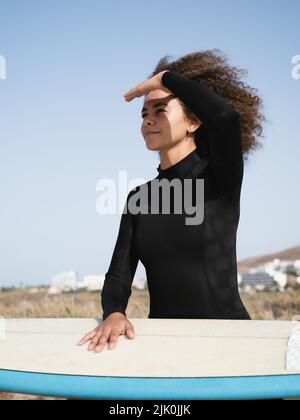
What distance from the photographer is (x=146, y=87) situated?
210 centimetres

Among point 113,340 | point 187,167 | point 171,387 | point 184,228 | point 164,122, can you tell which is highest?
point 164,122

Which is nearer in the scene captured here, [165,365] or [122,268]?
[165,365]

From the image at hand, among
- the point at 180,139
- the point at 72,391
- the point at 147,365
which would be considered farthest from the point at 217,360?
the point at 180,139

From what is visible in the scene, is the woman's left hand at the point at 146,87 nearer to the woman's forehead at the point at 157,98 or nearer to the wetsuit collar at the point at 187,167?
the woman's forehead at the point at 157,98

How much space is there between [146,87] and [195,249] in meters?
0.65

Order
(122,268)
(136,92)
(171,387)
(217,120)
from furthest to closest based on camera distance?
(122,268) → (136,92) → (217,120) → (171,387)

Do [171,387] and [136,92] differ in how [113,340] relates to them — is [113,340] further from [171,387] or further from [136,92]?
[136,92]

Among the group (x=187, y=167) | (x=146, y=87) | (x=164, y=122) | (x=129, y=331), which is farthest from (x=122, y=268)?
(x=146, y=87)

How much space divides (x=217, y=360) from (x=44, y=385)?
1.79 feet

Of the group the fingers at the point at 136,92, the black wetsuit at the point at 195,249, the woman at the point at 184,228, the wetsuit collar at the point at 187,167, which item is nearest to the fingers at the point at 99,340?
the woman at the point at 184,228

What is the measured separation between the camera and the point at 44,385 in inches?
66.7

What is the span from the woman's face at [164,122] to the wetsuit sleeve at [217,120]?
164mm

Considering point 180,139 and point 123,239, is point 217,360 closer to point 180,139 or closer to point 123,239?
point 123,239

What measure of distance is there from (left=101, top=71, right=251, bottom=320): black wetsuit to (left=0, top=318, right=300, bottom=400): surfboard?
0.08m
